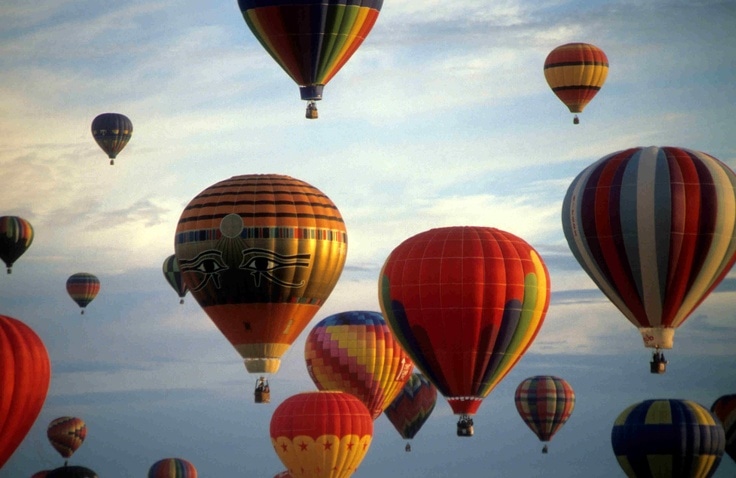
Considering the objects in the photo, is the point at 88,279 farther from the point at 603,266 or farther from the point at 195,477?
the point at 603,266

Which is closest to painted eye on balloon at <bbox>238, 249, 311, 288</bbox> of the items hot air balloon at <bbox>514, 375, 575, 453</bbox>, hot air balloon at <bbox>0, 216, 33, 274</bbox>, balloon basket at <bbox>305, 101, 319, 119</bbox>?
balloon basket at <bbox>305, 101, 319, 119</bbox>

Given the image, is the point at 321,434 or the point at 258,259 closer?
the point at 258,259

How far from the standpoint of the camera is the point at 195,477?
66.4m

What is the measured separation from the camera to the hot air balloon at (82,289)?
72.1 metres

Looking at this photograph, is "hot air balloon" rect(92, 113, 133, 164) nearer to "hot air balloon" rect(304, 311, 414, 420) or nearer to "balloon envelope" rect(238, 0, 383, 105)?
"hot air balloon" rect(304, 311, 414, 420)

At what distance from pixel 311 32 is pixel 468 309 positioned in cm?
806

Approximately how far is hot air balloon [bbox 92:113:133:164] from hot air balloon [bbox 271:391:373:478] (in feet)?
64.0

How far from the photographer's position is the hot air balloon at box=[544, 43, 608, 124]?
5684 centimetres

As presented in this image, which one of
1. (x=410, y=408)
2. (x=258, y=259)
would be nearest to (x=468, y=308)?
(x=258, y=259)

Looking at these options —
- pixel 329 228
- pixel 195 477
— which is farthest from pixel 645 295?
pixel 195 477

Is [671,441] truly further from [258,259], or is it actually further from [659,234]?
[258,259]

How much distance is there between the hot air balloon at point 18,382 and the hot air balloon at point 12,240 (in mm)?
30981

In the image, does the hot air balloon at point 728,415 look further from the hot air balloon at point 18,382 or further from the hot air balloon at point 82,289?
the hot air balloon at point 82,289

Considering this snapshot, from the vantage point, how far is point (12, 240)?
222 feet
